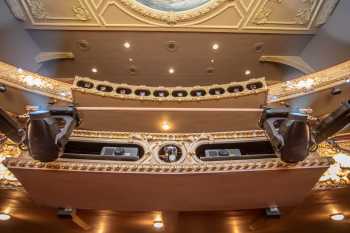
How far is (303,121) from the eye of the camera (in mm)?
2771

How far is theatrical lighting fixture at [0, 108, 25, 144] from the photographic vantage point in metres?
3.12

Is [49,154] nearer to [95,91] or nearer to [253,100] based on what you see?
[95,91]

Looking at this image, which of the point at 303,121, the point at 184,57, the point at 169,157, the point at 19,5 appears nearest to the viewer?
the point at 303,121

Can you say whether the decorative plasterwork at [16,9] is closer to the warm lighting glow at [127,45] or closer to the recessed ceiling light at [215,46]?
the warm lighting glow at [127,45]

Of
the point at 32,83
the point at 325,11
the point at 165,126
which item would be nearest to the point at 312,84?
the point at 325,11

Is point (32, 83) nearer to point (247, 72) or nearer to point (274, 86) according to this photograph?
point (274, 86)

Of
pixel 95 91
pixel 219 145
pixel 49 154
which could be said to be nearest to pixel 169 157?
pixel 219 145

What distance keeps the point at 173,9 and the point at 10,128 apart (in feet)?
23.4

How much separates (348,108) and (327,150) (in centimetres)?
105

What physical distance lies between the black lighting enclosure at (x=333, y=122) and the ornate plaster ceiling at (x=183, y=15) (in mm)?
6591

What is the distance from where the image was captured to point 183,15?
363 inches

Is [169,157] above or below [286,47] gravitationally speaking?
below

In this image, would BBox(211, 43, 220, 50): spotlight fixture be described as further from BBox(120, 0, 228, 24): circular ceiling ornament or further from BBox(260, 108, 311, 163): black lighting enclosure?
BBox(260, 108, 311, 163): black lighting enclosure

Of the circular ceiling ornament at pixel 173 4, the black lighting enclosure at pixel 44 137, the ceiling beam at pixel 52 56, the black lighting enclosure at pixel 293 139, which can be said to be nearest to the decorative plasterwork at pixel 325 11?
the circular ceiling ornament at pixel 173 4
